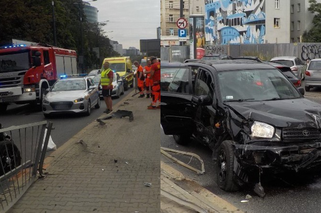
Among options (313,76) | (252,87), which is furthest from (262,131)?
(313,76)

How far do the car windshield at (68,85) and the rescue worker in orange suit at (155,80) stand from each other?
0.41m

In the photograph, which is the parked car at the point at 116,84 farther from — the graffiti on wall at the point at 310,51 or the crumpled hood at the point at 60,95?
the graffiti on wall at the point at 310,51

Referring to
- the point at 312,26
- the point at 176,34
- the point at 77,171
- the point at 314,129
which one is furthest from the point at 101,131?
the point at 312,26

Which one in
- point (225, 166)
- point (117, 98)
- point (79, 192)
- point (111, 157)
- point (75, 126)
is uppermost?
point (117, 98)

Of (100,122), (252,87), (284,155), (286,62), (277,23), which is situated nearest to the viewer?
(100,122)

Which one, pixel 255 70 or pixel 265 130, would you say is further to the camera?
pixel 255 70

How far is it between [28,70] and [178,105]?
1.07 m

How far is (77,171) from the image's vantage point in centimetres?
236

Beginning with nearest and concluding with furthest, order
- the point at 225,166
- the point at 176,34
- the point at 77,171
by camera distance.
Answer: the point at 176,34 < the point at 77,171 < the point at 225,166

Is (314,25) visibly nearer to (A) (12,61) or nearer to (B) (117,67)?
(B) (117,67)

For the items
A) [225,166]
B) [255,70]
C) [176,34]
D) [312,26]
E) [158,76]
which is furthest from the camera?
[312,26]

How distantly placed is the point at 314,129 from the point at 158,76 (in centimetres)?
203

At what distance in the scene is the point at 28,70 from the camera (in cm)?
Result: 179

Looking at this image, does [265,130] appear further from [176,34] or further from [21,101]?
[21,101]
